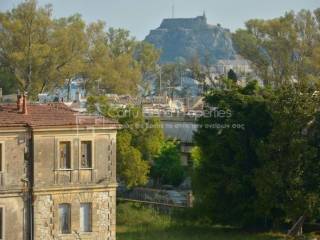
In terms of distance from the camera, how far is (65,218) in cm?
3259

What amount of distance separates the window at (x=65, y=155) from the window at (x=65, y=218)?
1164 mm

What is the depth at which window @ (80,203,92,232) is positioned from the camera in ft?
108

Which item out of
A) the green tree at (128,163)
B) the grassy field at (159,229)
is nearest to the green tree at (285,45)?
the green tree at (128,163)

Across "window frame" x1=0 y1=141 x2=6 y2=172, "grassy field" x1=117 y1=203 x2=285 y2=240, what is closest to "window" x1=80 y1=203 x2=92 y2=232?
"window frame" x1=0 y1=141 x2=6 y2=172

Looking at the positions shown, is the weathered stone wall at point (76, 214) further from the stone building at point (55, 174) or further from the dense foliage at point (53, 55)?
the dense foliage at point (53, 55)

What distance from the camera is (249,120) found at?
131 feet

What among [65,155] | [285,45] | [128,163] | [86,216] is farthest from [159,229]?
[285,45]

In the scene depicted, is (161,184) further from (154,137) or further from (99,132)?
(99,132)

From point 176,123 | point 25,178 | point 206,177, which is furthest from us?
point 176,123

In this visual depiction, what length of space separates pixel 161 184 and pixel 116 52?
47.2 meters

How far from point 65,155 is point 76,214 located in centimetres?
180

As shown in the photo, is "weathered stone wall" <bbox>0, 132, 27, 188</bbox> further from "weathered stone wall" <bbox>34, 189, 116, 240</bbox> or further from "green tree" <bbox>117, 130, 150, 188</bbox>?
"green tree" <bbox>117, 130, 150, 188</bbox>

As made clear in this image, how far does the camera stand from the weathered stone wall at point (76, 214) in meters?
32.1

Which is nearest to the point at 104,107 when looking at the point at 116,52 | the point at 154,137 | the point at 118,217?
the point at 154,137
